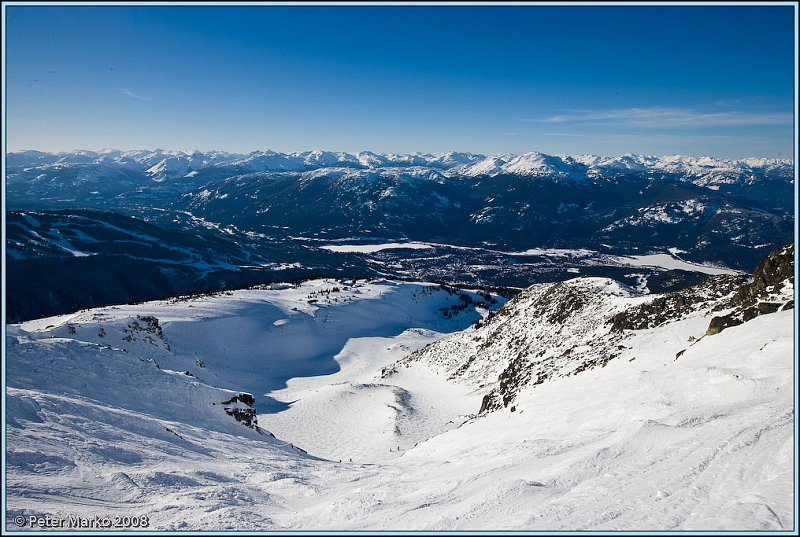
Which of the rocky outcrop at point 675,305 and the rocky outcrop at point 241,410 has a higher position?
the rocky outcrop at point 675,305

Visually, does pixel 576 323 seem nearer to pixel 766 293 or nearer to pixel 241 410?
pixel 766 293

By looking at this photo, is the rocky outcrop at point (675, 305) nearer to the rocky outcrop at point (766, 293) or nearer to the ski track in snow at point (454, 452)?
the ski track in snow at point (454, 452)

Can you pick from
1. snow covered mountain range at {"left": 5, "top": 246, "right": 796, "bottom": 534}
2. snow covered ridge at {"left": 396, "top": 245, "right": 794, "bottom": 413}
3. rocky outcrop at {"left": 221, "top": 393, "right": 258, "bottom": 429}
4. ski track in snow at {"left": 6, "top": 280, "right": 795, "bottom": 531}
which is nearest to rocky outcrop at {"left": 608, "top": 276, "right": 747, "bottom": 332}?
snow covered ridge at {"left": 396, "top": 245, "right": 794, "bottom": 413}

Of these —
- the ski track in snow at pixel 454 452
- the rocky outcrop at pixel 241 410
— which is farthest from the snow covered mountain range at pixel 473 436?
→ the rocky outcrop at pixel 241 410

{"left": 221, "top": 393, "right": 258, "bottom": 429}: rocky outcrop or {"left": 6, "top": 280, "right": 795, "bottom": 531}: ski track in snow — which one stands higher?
{"left": 6, "top": 280, "right": 795, "bottom": 531}: ski track in snow

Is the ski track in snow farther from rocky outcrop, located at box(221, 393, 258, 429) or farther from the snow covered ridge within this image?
the snow covered ridge

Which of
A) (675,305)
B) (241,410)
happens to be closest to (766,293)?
(675,305)
